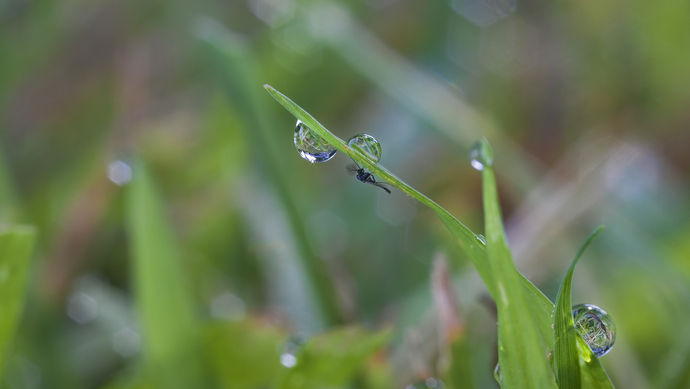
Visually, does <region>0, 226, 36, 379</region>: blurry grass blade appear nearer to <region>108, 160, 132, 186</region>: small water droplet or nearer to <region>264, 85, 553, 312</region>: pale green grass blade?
<region>264, 85, 553, 312</region>: pale green grass blade

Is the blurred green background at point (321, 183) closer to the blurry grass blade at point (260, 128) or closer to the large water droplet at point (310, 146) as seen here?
the blurry grass blade at point (260, 128)

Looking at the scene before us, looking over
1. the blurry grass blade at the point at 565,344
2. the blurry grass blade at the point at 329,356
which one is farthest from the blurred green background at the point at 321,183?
the blurry grass blade at the point at 565,344

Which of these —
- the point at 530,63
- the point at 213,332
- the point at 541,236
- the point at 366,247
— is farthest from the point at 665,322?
the point at 530,63

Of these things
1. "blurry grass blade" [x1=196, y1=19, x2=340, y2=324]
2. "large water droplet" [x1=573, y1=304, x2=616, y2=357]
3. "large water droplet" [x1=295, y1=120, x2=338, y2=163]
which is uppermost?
"large water droplet" [x1=573, y1=304, x2=616, y2=357]

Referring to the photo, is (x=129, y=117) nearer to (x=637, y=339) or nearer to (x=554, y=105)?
(x=554, y=105)

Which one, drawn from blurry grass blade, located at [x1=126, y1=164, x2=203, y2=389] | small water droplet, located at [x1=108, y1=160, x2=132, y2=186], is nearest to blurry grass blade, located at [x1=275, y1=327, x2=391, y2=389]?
blurry grass blade, located at [x1=126, y1=164, x2=203, y2=389]

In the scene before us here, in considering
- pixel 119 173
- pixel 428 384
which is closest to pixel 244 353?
pixel 428 384

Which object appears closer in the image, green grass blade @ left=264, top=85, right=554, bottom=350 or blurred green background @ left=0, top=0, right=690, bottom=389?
green grass blade @ left=264, top=85, right=554, bottom=350
